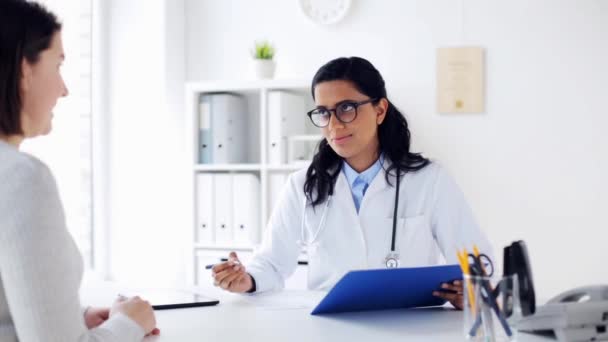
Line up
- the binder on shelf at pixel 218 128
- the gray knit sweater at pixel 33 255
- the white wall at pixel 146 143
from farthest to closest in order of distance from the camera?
the white wall at pixel 146 143, the binder on shelf at pixel 218 128, the gray knit sweater at pixel 33 255

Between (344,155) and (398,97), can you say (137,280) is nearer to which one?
(398,97)

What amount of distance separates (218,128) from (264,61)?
0.40 meters

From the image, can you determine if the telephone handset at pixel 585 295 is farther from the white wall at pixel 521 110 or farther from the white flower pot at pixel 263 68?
the white flower pot at pixel 263 68

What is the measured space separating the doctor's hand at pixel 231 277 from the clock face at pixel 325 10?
75.7 inches

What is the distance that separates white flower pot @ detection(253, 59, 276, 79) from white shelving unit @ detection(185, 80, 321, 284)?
76 mm

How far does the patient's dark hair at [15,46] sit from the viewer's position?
105 centimetres

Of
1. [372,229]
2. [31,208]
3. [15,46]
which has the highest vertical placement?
[15,46]

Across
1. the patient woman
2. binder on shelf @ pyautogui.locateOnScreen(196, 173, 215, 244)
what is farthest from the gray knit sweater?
binder on shelf @ pyautogui.locateOnScreen(196, 173, 215, 244)

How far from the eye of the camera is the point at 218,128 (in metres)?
3.30

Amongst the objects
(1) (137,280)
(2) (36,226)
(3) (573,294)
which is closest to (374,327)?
(3) (573,294)

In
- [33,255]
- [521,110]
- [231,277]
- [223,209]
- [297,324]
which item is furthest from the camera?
[223,209]

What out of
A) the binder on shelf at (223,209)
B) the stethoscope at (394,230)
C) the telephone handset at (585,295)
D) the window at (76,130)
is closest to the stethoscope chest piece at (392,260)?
the stethoscope at (394,230)

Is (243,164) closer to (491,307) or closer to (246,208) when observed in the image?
(246,208)

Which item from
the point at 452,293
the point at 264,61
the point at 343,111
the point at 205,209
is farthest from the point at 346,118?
the point at 205,209
